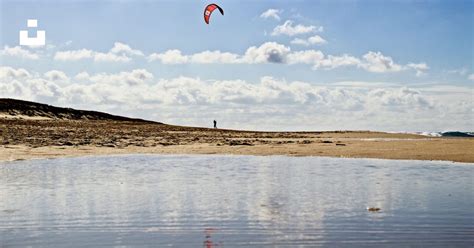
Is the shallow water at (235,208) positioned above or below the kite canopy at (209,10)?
below

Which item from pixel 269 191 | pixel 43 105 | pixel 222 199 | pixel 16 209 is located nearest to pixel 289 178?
pixel 269 191

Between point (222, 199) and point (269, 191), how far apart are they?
215 cm

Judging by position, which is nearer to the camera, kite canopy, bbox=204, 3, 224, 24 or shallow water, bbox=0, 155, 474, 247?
shallow water, bbox=0, 155, 474, 247

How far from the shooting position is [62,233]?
32.9 ft

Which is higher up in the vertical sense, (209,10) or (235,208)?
(209,10)

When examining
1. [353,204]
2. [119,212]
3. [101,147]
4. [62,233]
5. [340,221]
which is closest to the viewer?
[62,233]

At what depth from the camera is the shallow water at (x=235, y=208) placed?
9.55m

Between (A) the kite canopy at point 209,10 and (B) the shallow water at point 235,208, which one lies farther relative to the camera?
(A) the kite canopy at point 209,10

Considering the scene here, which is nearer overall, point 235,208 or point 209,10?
point 235,208

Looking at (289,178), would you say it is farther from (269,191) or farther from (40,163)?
(40,163)

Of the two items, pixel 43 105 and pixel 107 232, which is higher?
pixel 43 105

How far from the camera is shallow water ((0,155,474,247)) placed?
31.3ft

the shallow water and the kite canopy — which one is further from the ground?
the kite canopy

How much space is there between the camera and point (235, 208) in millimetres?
12461
